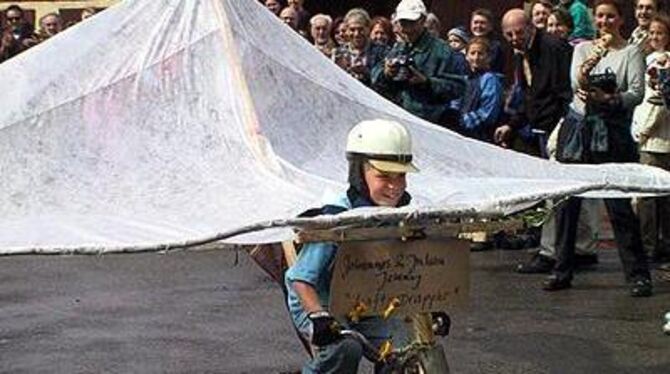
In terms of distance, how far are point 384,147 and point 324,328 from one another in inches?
28.0

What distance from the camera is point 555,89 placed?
11.2 meters

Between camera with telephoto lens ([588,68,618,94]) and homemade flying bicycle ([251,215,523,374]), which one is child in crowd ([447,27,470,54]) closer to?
camera with telephoto lens ([588,68,618,94])

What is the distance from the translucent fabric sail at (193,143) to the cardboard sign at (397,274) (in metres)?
0.21

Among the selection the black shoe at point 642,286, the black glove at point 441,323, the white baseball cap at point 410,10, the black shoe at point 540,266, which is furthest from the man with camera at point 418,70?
the black glove at point 441,323

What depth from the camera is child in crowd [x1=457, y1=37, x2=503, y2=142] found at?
1191cm

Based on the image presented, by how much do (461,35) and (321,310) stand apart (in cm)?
831

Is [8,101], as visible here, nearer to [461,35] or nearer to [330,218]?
[330,218]

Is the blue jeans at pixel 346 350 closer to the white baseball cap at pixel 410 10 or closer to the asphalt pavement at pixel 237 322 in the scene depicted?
the asphalt pavement at pixel 237 322

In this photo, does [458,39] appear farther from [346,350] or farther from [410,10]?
[346,350]

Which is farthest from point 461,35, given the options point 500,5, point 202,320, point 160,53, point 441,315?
point 441,315

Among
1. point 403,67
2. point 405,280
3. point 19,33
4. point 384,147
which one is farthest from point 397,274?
point 19,33

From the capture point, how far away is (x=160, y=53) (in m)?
6.73

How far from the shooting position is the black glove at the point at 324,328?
5381 mm

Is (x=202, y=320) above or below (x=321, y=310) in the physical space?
below
